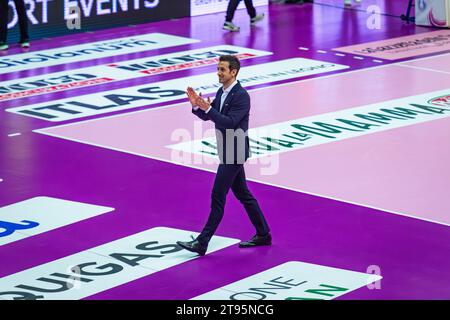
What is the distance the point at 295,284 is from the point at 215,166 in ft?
13.1

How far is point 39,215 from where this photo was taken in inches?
478

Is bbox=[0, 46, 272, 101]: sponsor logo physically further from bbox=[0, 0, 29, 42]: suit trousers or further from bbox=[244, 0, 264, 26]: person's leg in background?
bbox=[244, 0, 264, 26]: person's leg in background

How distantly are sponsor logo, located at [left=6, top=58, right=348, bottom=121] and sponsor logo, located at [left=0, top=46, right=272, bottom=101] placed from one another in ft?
2.22

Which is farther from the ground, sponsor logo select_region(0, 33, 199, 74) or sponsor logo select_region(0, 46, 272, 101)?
sponsor logo select_region(0, 33, 199, 74)

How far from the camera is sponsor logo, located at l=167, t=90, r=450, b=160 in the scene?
14.8 m

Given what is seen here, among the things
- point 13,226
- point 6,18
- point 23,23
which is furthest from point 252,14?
point 13,226

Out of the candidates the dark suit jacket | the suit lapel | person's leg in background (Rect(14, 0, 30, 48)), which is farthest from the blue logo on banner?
person's leg in background (Rect(14, 0, 30, 48))

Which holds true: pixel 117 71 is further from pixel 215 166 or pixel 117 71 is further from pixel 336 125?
pixel 215 166

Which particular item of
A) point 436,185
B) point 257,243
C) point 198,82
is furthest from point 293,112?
point 257,243

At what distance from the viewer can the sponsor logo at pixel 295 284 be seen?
9.88m

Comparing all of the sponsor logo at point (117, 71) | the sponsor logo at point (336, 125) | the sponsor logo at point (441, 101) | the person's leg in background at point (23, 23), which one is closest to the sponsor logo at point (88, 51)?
the person's leg in background at point (23, 23)

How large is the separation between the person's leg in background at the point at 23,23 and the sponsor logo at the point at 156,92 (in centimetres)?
312

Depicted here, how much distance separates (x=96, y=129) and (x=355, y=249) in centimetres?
549
